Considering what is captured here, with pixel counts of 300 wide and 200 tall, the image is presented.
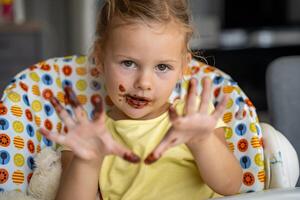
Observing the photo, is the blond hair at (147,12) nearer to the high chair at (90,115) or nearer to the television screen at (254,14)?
the high chair at (90,115)

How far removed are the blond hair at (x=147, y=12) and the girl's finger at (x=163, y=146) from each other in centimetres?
30

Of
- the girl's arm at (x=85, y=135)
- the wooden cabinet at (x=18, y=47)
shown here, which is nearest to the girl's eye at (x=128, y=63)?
the girl's arm at (x=85, y=135)

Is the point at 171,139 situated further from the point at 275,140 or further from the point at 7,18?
the point at 7,18

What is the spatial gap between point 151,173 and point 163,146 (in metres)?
0.35

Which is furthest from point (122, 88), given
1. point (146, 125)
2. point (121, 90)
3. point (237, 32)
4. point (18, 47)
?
point (237, 32)

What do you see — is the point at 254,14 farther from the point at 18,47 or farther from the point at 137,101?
the point at 137,101

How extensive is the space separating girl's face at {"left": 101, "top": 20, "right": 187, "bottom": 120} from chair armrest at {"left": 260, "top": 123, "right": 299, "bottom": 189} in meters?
0.24

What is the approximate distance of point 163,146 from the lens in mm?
781

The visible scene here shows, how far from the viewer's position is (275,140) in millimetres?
1152

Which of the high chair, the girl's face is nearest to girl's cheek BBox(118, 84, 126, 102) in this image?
the girl's face

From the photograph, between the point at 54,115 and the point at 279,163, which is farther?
the point at 54,115

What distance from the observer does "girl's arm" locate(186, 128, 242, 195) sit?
37.0 inches

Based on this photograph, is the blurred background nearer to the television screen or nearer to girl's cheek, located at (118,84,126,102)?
the television screen

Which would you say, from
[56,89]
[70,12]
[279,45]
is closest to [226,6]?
[279,45]
